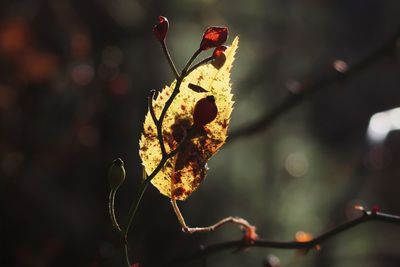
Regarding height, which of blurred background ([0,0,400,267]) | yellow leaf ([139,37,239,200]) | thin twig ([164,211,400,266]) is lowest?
thin twig ([164,211,400,266])

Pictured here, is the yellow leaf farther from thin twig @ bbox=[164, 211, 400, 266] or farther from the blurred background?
the blurred background

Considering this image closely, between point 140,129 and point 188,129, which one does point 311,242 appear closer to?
point 188,129

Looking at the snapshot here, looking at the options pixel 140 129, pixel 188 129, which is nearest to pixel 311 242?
pixel 188 129

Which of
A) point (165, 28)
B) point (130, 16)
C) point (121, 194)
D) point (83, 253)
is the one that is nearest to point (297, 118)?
point (130, 16)

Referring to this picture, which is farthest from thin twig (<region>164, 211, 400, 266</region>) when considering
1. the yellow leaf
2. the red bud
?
the red bud

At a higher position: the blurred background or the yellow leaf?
the blurred background

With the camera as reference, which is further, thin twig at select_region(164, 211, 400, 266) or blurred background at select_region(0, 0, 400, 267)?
blurred background at select_region(0, 0, 400, 267)

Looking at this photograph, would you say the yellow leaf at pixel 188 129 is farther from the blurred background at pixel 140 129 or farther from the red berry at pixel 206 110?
the blurred background at pixel 140 129

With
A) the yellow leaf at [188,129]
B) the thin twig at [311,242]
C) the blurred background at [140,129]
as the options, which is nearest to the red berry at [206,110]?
the yellow leaf at [188,129]
